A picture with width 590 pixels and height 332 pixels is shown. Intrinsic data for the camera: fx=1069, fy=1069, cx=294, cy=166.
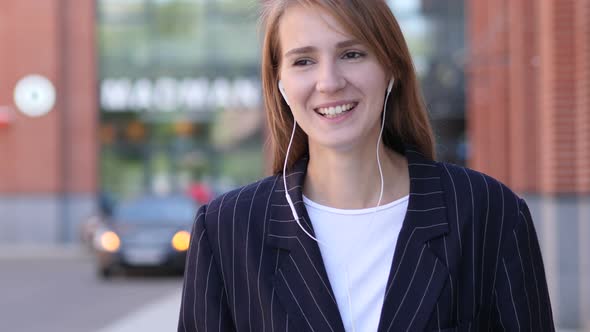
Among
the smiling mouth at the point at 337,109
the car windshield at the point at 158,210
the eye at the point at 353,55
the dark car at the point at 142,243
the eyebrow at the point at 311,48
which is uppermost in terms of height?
the eyebrow at the point at 311,48

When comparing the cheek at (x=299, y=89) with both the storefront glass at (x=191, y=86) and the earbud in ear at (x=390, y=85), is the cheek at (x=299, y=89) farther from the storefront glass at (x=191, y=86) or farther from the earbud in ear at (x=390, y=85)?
the storefront glass at (x=191, y=86)

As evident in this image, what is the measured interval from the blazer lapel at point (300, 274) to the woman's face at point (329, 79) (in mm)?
197

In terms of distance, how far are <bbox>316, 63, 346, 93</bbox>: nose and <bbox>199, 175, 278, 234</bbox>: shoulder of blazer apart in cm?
35

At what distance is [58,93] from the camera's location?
2906 centimetres

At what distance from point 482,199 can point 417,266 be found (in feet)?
0.75

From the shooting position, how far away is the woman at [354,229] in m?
2.49

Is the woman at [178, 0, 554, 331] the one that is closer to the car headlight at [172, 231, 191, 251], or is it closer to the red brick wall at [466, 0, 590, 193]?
the red brick wall at [466, 0, 590, 193]

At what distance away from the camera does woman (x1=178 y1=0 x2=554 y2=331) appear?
2.49m

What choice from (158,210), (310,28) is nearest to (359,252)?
(310,28)

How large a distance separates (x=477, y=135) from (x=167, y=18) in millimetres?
9557

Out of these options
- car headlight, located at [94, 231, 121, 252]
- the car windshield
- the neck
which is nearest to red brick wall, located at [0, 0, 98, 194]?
the car windshield

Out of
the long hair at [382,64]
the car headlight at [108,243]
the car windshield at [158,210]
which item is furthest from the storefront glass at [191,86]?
the long hair at [382,64]

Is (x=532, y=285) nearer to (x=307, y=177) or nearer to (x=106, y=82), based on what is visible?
(x=307, y=177)

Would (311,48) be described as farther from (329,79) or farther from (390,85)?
(390,85)
